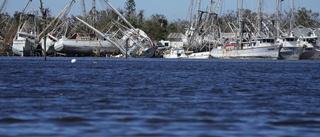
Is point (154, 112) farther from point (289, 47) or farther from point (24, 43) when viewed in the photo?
point (24, 43)

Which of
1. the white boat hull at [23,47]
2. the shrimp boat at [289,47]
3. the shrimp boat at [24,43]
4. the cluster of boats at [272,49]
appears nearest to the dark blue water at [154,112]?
the cluster of boats at [272,49]

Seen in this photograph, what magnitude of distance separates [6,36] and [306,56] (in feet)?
244

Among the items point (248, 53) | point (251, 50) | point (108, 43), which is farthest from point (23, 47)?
point (251, 50)

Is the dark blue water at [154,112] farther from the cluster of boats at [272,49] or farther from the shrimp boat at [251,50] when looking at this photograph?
the cluster of boats at [272,49]

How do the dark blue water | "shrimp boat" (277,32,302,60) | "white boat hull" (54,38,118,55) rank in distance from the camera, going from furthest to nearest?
"white boat hull" (54,38,118,55) → "shrimp boat" (277,32,302,60) → the dark blue water

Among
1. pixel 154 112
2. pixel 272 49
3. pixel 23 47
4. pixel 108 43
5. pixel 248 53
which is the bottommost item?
pixel 248 53

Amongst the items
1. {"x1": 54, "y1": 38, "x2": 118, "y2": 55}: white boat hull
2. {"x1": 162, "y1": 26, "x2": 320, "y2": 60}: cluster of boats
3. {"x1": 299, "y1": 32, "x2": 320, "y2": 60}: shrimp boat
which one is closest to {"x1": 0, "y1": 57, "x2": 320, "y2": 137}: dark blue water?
{"x1": 162, "y1": 26, "x2": 320, "y2": 60}: cluster of boats

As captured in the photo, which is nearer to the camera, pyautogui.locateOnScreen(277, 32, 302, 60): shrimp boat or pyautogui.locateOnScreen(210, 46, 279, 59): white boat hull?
pyautogui.locateOnScreen(277, 32, 302, 60): shrimp boat

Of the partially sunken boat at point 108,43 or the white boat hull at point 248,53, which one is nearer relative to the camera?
the white boat hull at point 248,53

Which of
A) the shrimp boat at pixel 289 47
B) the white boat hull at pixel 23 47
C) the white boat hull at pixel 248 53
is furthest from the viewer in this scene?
the white boat hull at pixel 23 47

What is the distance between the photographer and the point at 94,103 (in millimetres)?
32188

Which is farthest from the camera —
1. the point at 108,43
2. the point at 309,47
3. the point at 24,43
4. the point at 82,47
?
the point at 108,43

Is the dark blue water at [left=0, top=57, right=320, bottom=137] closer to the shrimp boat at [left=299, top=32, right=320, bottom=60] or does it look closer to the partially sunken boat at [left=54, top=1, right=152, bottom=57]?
the partially sunken boat at [left=54, top=1, right=152, bottom=57]

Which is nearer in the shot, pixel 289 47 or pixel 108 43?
pixel 289 47
